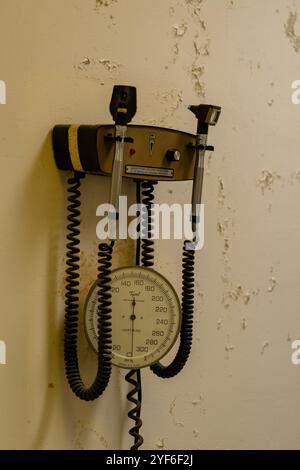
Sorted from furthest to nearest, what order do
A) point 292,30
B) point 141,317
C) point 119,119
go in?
point 292,30, point 141,317, point 119,119

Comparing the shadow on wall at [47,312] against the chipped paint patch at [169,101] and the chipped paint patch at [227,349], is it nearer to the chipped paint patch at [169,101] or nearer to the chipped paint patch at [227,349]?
the chipped paint patch at [169,101]

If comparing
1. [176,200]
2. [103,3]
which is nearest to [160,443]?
[176,200]

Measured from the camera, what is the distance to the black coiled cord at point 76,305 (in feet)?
3.39

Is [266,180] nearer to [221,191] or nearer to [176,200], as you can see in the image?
[221,191]

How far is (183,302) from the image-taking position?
1.13 meters

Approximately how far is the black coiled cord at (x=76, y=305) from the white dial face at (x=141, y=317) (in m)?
0.04

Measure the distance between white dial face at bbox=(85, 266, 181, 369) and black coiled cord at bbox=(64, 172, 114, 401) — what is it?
37 millimetres

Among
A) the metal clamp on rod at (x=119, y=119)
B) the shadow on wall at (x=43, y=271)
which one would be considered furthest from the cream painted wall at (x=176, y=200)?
the metal clamp on rod at (x=119, y=119)

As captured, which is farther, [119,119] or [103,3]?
[103,3]

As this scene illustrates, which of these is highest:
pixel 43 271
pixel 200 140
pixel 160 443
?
pixel 200 140

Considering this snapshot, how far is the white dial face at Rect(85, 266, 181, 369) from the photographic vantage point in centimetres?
108

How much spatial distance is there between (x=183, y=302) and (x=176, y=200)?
210 millimetres

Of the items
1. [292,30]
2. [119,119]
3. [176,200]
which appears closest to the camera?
[119,119]
